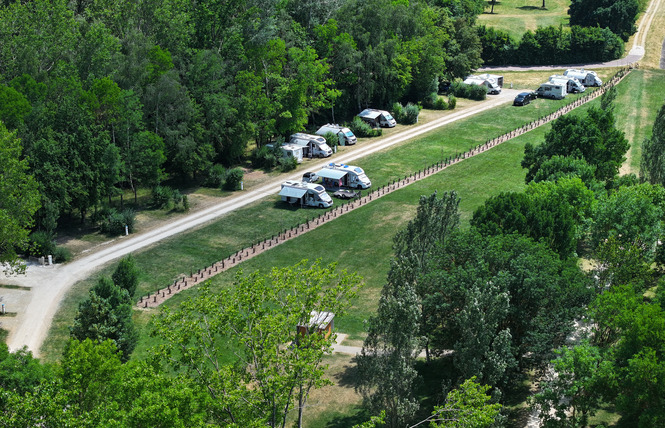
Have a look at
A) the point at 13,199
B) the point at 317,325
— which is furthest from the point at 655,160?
the point at 13,199

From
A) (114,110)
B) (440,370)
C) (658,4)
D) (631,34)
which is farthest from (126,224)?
(658,4)

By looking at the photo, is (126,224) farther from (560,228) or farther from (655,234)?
(655,234)

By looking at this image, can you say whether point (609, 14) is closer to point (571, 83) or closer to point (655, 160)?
point (571, 83)

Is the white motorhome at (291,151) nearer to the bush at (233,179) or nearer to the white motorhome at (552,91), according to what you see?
the bush at (233,179)

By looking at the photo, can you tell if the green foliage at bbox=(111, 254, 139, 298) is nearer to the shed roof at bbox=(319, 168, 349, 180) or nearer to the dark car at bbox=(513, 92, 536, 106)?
the shed roof at bbox=(319, 168, 349, 180)

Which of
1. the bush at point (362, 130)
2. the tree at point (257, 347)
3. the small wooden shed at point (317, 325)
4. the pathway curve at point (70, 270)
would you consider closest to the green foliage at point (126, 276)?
the pathway curve at point (70, 270)

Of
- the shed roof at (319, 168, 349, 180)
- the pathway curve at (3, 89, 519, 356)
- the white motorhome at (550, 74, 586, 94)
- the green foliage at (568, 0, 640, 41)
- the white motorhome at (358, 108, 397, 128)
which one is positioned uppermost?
the green foliage at (568, 0, 640, 41)

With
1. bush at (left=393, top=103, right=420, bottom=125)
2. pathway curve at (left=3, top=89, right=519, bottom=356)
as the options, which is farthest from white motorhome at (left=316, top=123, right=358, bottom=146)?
bush at (left=393, top=103, right=420, bottom=125)
